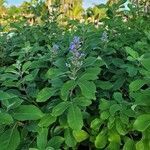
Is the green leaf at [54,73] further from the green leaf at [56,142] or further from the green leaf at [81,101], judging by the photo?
the green leaf at [56,142]

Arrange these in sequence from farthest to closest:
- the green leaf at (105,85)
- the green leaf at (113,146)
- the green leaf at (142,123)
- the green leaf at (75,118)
→ the green leaf at (105,85) → the green leaf at (113,146) → the green leaf at (75,118) → the green leaf at (142,123)

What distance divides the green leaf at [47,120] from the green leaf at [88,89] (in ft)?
0.64

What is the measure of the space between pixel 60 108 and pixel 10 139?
0.87 feet

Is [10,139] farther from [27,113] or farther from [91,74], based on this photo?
[91,74]

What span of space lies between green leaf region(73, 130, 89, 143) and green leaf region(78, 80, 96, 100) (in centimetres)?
20

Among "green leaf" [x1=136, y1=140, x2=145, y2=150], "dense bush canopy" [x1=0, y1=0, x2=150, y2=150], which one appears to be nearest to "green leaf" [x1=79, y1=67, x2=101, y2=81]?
"dense bush canopy" [x1=0, y1=0, x2=150, y2=150]

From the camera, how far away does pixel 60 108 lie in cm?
210

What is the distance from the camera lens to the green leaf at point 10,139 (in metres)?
2.09

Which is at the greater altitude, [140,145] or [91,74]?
[91,74]

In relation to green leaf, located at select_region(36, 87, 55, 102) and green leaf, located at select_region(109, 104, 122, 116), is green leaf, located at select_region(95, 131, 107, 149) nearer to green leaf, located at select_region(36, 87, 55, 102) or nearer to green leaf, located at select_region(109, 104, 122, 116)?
green leaf, located at select_region(109, 104, 122, 116)

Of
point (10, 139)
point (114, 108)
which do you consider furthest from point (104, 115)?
point (10, 139)

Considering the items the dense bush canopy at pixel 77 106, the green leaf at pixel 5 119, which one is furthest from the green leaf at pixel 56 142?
the green leaf at pixel 5 119

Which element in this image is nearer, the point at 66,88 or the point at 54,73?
the point at 66,88

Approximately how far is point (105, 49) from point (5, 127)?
810 mm
